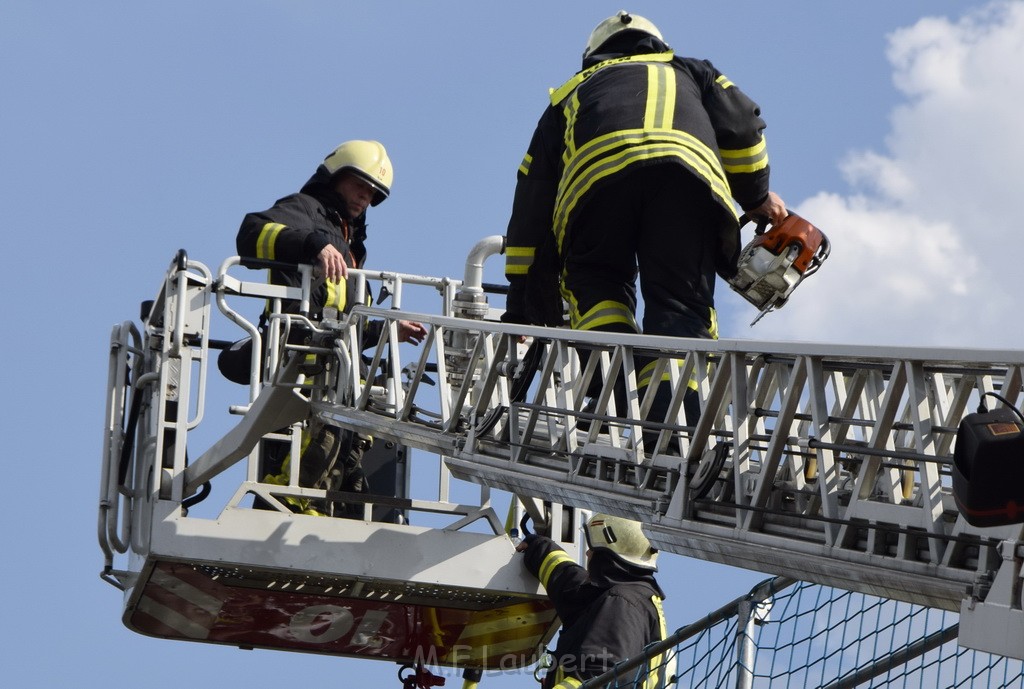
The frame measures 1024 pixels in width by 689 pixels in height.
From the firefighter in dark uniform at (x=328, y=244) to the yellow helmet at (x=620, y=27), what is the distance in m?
1.83

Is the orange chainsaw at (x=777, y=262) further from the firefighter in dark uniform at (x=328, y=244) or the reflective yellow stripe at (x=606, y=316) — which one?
the firefighter in dark uniform at (x=328, y=244)

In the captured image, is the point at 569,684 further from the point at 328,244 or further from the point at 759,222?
the point at 328,244

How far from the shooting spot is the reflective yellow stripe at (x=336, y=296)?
349 inches

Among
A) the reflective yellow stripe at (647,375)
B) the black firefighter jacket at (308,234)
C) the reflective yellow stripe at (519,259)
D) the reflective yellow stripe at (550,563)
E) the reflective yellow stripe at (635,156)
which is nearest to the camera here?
the reflective yellow stripe at (647,375)

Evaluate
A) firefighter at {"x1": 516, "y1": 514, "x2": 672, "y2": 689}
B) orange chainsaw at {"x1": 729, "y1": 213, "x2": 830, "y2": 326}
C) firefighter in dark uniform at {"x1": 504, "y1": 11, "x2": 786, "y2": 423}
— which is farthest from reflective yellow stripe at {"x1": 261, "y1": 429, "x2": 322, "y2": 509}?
orange chainsaw at {"x1": 729, "y1": 213, "x2": 830, "y2": 326}

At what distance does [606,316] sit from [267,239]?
2.69 metres

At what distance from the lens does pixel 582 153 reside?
6.48 m

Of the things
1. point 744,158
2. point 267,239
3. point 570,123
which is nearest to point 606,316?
point 570,123

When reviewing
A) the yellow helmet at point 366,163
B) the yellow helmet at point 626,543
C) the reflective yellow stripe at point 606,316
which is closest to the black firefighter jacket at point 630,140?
the reflective yellow stripe at point 606,316

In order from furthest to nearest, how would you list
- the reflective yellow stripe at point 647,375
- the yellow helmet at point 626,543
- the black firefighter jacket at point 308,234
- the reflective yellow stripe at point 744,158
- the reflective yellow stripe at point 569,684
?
1. the black firefighter jacket at point 308,234
2. the yellow helmet at point 626,543
3. the reflective yellow stripe at point 569,684
4. the reflective yellow stripe at point 744,158
5. the reflective yellow stripe at point 647,375

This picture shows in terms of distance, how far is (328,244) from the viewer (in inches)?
334

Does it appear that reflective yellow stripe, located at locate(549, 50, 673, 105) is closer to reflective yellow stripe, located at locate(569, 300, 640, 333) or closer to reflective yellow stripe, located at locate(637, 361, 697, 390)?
reflective yellow stripe, located at locate(569, 300, 640, 333)

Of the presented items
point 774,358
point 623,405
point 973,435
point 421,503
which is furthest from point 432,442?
point 973,435

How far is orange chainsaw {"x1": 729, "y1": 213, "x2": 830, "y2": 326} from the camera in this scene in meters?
6.79
